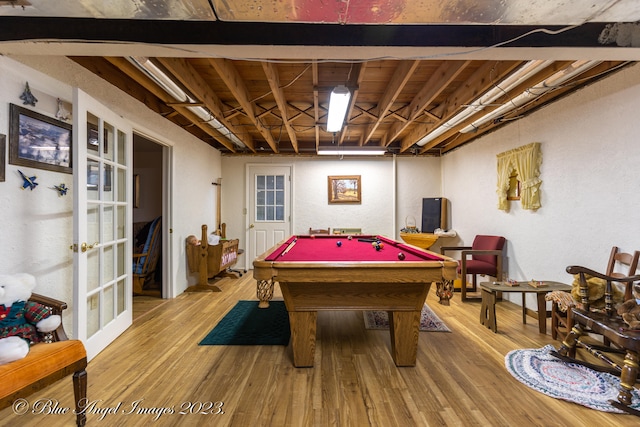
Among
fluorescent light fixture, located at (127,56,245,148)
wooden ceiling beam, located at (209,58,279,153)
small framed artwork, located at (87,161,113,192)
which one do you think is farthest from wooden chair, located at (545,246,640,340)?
small framed artwork, located at (87,161,113,192)

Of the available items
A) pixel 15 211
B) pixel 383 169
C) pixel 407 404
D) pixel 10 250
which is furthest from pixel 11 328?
pixel 383 169

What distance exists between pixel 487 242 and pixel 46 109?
4.97 metres

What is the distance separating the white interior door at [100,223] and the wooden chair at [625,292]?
3.83 m

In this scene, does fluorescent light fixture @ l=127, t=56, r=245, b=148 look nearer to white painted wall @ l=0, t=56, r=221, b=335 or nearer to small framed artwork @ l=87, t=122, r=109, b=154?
white painted wall @ l=0, t=56, r=221, b=335

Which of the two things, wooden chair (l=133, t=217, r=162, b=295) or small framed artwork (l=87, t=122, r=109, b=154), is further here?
wooden chair (l=133, t=217, r=162, b=295)

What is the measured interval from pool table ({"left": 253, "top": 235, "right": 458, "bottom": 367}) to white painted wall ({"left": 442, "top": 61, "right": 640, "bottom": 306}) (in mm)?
1660

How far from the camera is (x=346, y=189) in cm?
586

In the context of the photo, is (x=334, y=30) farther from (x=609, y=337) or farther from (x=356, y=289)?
(x=609, y=337)

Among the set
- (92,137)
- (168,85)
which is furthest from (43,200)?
(168,85)

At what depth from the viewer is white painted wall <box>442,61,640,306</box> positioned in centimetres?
232

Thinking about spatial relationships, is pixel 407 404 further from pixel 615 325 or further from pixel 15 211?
pixel 15 211

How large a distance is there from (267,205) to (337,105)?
3.31 metres

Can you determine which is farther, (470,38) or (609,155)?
(609,155)

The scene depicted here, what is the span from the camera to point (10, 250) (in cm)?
A: 185
